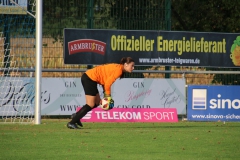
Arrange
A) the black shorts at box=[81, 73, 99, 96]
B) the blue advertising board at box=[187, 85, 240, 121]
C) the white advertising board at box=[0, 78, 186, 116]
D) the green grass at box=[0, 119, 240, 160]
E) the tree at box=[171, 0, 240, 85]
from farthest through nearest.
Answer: the tree at box=[171, 0, 240, 85], the blue advertising board at box=[187, 85, 240, 121], the white advertising board at box=[0, 78, 186, 116], the black shorts at box=[81, 73, 99, 96], the green grass at box=[0, 119, 240, 160]

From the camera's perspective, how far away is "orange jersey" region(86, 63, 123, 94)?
14.8m

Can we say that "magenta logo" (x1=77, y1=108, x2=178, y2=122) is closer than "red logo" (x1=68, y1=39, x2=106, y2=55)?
Yes

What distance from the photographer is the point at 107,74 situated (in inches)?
593

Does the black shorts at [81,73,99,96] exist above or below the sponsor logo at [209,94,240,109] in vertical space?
above

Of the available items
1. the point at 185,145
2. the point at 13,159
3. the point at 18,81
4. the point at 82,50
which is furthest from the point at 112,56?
the point at 13,159

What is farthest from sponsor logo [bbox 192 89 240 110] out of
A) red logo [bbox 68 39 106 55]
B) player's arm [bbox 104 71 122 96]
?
player's arm [bbox 104 71 122 96]

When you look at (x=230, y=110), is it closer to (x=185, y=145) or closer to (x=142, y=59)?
(x=142, y=59)

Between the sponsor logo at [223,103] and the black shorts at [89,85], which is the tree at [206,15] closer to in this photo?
the sponsor logo at [223,103]

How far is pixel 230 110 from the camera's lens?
21094 mm

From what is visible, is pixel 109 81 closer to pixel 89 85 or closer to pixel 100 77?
pixel 100 77

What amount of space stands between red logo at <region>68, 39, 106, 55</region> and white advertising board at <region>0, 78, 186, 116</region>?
132 centimetres

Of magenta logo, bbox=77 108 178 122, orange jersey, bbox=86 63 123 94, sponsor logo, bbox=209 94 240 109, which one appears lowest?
magenta logo, bbox=77 108 178 122

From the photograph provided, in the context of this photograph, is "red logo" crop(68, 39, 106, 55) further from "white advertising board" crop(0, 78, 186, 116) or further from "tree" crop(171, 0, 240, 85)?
"tree" crop(171, 0, 240, 85)

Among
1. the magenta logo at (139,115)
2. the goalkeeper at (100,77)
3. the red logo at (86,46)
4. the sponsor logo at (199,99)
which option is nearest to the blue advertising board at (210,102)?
the sponsor logo at (199,99)
